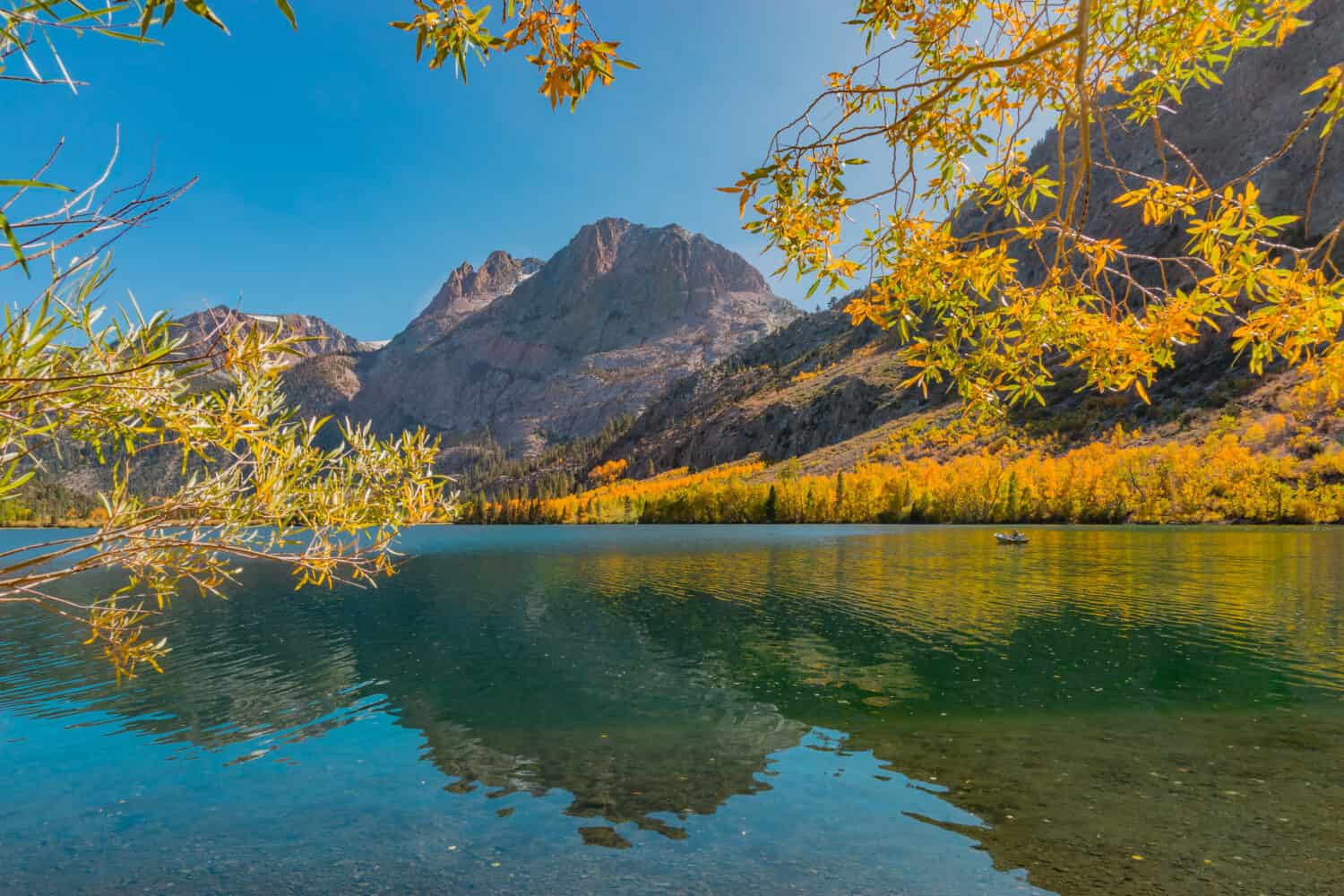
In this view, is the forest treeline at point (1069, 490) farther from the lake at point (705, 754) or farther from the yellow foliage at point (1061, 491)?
the lake at point (705, 754)

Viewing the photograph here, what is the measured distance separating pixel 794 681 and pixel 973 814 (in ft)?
33.8

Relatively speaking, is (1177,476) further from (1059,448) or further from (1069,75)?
(1069,75)

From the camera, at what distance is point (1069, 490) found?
111812mm

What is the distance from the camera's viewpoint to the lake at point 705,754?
11.3 m

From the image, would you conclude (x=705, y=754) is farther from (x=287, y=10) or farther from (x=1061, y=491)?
(x=1061, y=491)

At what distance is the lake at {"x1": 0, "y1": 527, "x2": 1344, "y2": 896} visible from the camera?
37.0 feet

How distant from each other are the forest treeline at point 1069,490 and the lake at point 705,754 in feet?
241

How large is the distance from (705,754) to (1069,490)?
118056 millimetres

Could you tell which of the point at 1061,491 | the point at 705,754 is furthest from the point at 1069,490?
the point at 705,754

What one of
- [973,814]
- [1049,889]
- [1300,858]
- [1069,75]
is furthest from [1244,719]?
[1069,75]

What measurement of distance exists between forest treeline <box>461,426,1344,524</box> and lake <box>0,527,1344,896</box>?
241 feet

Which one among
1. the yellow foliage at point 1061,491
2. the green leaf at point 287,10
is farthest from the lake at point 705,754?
the yellow foliage at point 1061,491

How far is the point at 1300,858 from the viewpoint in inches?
419

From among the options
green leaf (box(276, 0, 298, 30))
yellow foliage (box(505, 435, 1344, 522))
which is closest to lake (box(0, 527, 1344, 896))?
green leaf (box(276, 0, 298, 30))
